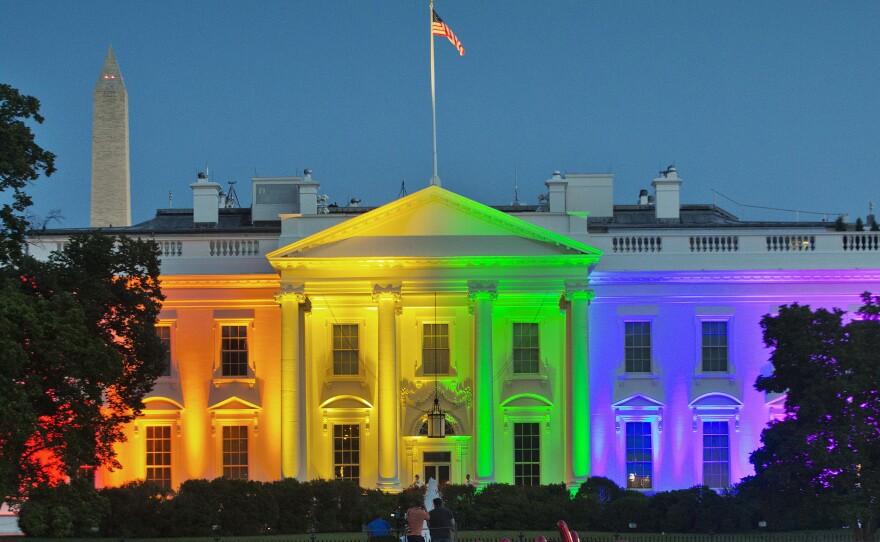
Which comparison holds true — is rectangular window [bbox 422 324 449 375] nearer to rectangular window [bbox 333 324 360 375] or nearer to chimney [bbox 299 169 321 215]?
rectangular window [bbox 333 324 360 375]

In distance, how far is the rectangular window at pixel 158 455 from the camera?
179 feet

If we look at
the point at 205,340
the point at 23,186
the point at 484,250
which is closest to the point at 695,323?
the point at 484,250

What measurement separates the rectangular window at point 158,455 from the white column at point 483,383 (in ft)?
34.6

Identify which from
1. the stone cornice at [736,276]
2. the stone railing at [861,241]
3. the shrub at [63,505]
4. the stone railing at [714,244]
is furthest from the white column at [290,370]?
the stone railing at [861,241]

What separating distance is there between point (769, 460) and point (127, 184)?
4436cm

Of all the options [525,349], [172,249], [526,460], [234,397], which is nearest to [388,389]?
[525,349]

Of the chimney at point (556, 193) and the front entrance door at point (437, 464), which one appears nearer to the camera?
the front entrance door at point (437, 464)

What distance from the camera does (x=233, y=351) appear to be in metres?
55.3

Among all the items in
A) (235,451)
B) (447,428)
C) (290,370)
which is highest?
(290,370)

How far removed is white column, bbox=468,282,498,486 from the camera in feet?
171

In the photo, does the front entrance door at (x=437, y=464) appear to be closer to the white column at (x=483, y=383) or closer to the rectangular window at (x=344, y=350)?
the white column at (x=483, y=383)

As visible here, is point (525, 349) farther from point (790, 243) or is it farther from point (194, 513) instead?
point (194, 513)

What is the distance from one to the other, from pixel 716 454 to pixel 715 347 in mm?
3609

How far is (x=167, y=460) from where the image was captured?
180ft
